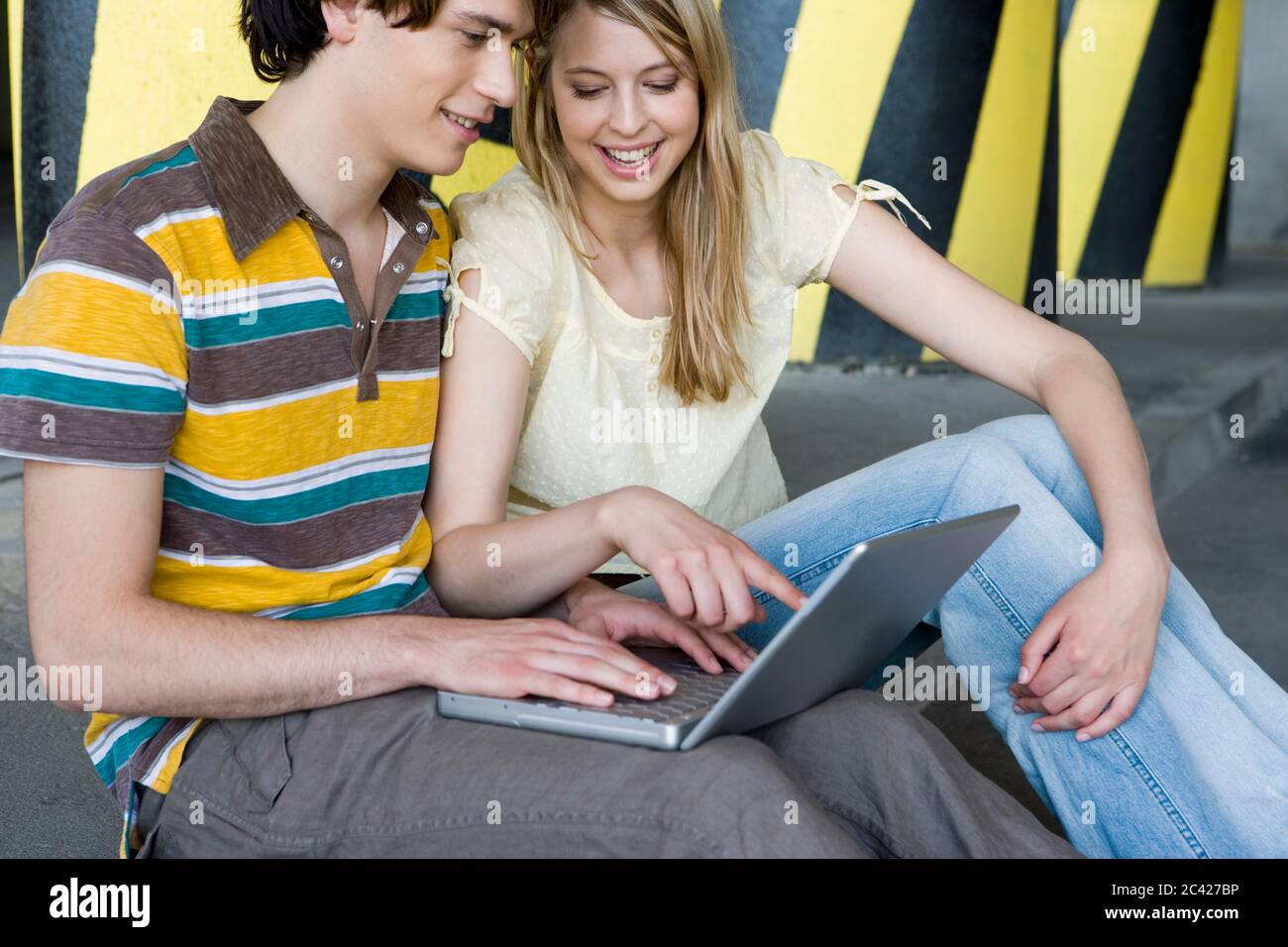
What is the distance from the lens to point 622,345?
1952 mm

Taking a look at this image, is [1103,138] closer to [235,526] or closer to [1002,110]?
[1002,110]

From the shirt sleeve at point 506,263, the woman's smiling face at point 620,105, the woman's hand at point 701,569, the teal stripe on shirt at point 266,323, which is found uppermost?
the woman's smiling face at point 620,105

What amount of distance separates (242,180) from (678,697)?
663 millimetres

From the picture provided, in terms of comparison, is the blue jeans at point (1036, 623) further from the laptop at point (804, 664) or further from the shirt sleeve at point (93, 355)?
the shirt sleeve at point (93, 355)

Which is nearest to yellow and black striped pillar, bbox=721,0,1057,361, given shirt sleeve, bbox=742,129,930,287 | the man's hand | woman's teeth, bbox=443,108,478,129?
shirt sleeve, bbox=742,129,930,287

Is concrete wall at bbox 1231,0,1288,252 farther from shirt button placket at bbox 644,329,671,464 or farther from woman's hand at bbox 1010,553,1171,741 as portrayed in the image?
woman's hand at bbox 1010,553,1171,741

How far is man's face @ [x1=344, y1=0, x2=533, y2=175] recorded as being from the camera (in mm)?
1477

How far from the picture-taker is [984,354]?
1.99 metres

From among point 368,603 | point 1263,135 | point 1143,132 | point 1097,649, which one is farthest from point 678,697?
point 1263,135

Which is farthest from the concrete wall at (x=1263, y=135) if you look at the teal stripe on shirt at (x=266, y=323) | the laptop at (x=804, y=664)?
the teal stripe on shirt at (x=266, y=323)

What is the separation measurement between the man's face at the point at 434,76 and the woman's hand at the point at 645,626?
52 cm

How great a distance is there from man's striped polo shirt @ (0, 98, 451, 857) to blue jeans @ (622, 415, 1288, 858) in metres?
0.45

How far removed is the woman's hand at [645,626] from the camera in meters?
1.53


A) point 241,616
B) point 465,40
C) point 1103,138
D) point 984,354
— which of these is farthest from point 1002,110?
point 241,616
